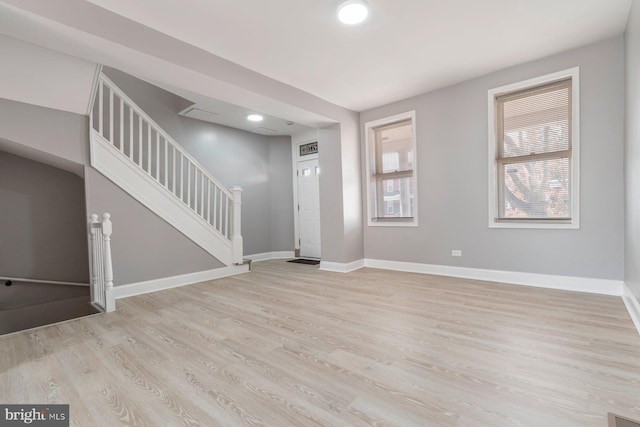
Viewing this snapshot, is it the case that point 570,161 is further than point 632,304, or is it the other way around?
point 570,161

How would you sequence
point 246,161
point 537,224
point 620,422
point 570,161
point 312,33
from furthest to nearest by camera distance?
point 246,161, point 537,224, point 570,161, point 312,33, point 620,422

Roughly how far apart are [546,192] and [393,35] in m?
2.53

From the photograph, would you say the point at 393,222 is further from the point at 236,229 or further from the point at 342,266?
the point at 236,229

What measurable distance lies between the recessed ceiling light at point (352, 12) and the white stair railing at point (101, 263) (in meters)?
3.04

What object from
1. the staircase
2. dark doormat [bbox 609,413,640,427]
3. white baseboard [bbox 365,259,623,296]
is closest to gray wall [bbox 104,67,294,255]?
the staircase

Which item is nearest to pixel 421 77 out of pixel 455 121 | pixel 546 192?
pixel 455 121

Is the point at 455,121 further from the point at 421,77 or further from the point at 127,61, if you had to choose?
the point at 127,61

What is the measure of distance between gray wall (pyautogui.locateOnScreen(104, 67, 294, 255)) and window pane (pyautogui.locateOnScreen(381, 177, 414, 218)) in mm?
2471

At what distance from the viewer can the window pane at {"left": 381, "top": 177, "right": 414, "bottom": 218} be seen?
4.48 metres

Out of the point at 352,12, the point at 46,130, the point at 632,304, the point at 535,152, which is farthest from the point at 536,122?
the point at 46,130

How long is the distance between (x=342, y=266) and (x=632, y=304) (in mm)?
3186

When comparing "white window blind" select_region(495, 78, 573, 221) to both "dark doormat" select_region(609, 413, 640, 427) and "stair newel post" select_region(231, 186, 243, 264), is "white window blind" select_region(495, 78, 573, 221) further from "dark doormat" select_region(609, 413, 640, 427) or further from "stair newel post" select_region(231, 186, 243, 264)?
"stair newel post" select_region(231, 186, 243, 264)

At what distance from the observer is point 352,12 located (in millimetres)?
2352

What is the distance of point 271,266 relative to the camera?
5395 mm
